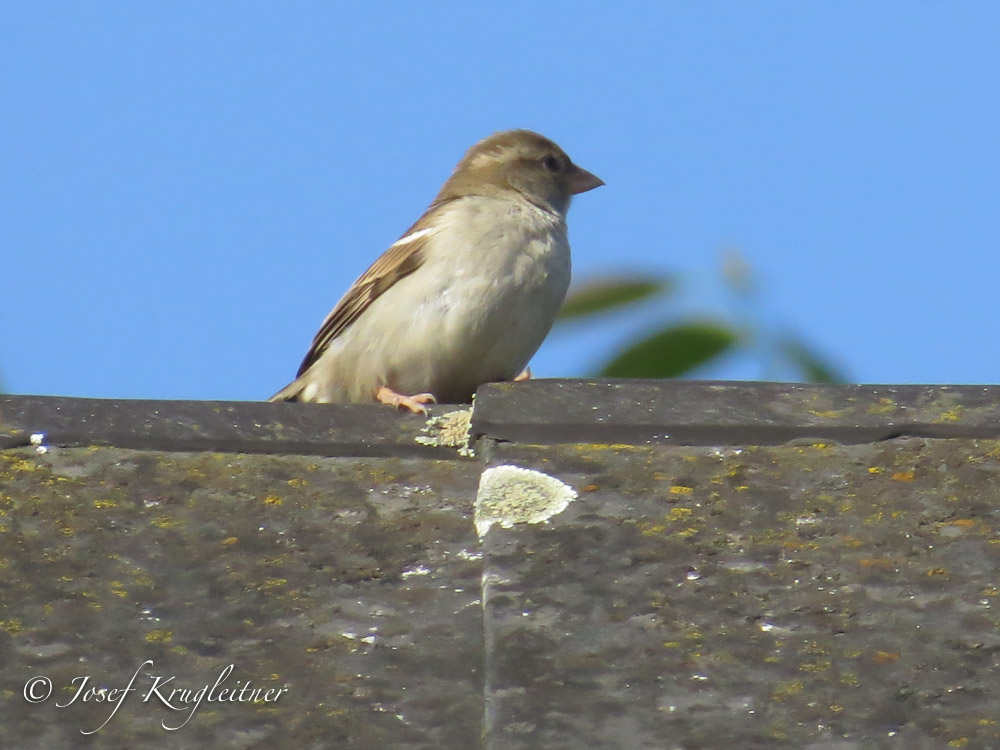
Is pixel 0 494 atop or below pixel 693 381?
below

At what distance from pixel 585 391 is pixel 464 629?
106cm

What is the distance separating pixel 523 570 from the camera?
2.68m

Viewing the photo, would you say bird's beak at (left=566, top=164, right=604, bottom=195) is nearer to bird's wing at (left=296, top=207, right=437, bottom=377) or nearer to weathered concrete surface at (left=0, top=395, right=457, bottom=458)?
bird's wing at (left=296, top=207, right=437, bottom=377)

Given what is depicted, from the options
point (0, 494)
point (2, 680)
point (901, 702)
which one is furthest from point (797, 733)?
point (0, 494)

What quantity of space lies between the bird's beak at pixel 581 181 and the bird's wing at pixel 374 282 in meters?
1.25

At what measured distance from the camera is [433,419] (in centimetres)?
338

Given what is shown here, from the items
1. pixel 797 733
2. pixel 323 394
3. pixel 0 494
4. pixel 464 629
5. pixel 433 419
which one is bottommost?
pixel 797 733

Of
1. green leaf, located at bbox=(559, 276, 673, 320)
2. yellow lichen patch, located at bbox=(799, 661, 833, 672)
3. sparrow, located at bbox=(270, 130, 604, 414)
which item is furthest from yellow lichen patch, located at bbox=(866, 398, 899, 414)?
sparrow, located at bbox=(270, 130, 604, 414)

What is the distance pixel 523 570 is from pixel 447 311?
8.29ft

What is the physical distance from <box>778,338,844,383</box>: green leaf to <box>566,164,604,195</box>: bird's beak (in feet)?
10.6

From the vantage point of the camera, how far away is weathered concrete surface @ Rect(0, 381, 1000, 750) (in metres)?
2.28

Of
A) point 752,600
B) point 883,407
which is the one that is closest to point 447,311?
point 883,407

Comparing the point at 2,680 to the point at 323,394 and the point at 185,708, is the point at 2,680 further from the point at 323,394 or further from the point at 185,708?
the point at 323,394

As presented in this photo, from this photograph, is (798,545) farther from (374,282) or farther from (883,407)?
(374,282)
